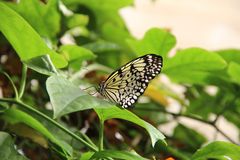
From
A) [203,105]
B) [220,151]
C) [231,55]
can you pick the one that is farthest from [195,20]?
[220,151]

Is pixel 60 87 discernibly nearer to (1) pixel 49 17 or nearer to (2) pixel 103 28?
(1) pixel 49 17

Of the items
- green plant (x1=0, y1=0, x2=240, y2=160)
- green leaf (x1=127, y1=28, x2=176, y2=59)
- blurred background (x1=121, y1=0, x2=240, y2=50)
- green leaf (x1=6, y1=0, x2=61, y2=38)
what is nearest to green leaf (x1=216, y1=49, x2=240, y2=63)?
green plant (x1=0, y1=0, x2=240, y2=160)

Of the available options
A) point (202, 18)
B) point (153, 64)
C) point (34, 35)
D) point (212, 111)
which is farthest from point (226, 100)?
point (202, 18)

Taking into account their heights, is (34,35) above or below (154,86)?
above

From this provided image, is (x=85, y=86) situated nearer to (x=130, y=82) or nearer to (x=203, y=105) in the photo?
(x=130, y=82)

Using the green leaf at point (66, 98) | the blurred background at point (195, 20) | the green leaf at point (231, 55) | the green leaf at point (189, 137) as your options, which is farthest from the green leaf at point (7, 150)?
the blurred background at point (195, 20)

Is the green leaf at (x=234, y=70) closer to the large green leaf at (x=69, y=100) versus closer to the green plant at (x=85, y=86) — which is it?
the green plant at (x=85, y=86)

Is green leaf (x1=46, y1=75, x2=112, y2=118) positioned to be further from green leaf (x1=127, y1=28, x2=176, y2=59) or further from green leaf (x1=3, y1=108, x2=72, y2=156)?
green leaf (x1=127, y1=28, x2=176, y2=59)
